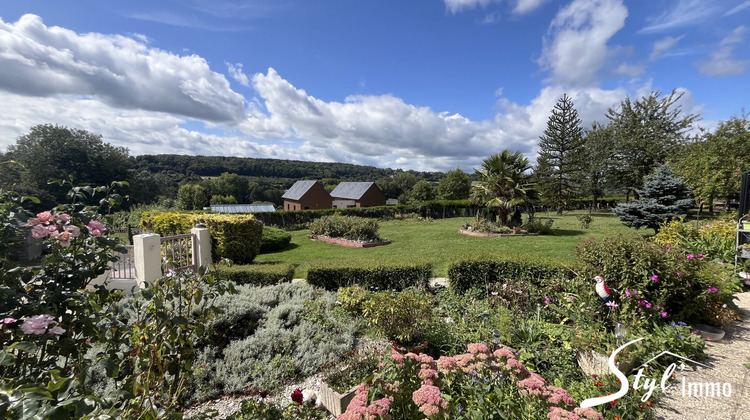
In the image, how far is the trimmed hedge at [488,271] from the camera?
17.4 ft

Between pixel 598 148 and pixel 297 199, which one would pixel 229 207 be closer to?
pixel 297 199

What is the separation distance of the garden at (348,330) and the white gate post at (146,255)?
1479 mm

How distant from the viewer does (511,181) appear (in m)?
14.1

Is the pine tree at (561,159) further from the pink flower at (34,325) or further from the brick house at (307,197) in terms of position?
the pink flower at (34,325)

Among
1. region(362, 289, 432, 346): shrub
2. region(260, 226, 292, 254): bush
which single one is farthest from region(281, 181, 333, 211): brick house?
region(362, 289, 432, 346): shrub

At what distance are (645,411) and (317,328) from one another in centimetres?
336

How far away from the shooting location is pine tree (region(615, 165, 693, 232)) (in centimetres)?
1183

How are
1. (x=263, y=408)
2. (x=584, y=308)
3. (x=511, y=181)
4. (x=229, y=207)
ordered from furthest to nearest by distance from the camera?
(x=229, y=207) → (x=511, y=181) → (x=584, y=308) → (x=263, y=408)

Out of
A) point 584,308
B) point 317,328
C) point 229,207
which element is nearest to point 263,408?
point 317,328

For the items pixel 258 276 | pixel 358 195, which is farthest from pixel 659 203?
pixel 358 195

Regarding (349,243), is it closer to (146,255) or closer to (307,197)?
(146,255)

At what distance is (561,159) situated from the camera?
26750mm

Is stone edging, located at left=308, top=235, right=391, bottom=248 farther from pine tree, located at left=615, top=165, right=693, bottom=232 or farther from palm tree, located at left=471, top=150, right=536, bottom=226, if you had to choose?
pine tree, located at left=615, top=165, right=693, bottom=232

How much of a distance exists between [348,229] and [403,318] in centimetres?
927
